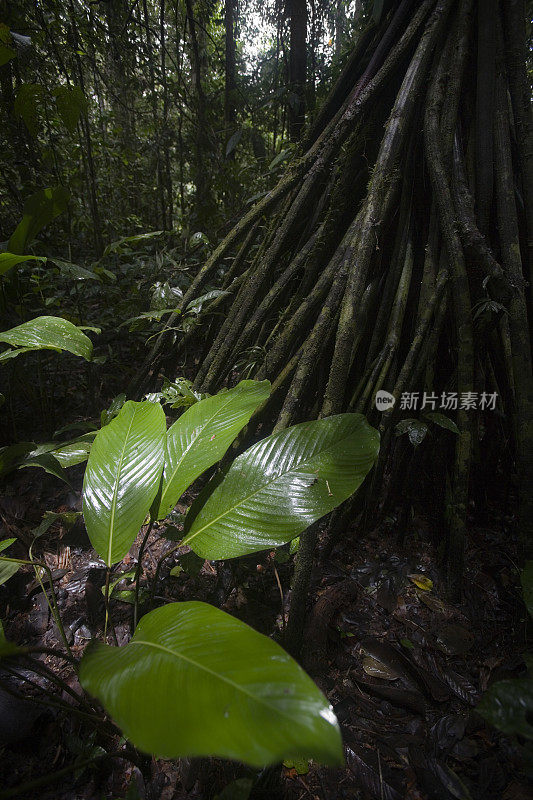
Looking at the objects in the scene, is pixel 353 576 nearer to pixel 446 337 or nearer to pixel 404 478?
pixel 404 478

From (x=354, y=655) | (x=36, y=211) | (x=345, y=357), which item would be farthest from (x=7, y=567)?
(x=36, y=211)

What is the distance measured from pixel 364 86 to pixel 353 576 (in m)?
2.36

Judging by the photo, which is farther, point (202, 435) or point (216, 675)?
point (202, 435)

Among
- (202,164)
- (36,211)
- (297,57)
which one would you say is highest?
(297,57)

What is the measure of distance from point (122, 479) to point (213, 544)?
303 millimetres

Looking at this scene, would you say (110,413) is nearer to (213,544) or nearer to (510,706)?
(213,544)

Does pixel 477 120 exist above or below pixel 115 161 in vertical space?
below

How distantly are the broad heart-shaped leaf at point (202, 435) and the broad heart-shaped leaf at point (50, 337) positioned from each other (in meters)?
0.42

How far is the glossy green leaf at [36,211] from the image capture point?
148 centimetres

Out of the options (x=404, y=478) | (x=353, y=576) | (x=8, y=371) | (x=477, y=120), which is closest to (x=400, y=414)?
(x=404, y=478)

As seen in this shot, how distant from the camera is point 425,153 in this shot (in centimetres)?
159

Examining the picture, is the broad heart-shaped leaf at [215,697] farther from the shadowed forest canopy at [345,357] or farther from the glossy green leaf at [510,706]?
the glossy green leaf at [510,706]

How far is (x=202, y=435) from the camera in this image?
984 mm

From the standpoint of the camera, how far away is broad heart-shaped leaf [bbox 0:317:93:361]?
3.66ft
